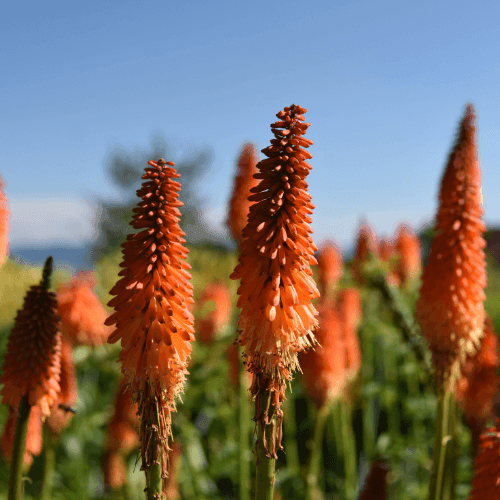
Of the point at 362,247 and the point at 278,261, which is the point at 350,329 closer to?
the point at 362,247

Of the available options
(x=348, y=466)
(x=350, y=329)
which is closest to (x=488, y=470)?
(x=350, y=329)

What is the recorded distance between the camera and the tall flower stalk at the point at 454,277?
141 inches

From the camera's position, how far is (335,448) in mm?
8094

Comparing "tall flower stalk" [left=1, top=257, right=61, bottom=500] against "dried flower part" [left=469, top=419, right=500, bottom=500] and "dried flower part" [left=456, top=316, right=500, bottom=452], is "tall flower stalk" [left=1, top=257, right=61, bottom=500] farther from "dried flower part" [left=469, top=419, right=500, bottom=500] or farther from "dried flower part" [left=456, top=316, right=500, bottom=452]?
"dried flower part" [left=456, top=316, right=500, bottom=452]

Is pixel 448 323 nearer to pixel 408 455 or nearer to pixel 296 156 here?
pixel 296 156

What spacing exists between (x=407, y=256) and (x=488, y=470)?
7.31 m

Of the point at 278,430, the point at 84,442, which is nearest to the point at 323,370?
the point at 278,430

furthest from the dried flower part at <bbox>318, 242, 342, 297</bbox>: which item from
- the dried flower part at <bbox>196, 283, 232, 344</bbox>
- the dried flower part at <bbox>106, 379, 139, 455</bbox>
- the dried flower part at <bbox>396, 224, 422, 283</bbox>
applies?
the dried flower part at <bbox>106, 379, 139, 455</bbox>

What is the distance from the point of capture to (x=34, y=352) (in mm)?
2594

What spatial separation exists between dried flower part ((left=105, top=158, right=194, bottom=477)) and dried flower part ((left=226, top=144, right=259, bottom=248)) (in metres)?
2.58

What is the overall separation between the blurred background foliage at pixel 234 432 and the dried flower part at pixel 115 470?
0.11 meters

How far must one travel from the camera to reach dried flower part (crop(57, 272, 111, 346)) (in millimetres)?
4961

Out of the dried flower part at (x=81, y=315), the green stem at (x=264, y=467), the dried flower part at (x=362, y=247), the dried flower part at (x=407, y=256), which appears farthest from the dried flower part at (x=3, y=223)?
the dried flower part at (x=407, y=256)

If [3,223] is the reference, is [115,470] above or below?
below
